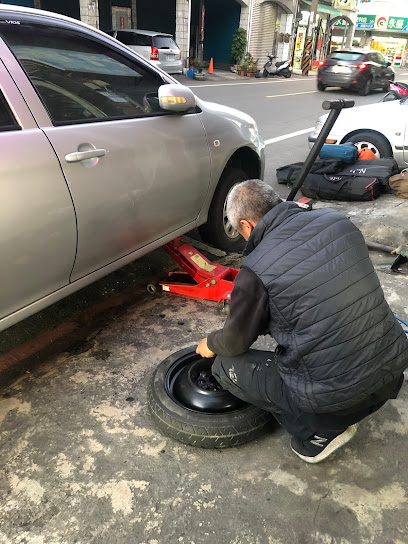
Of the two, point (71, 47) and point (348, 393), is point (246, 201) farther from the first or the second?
point (71, 47)

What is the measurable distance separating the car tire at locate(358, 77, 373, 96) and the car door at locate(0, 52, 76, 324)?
58.8ft

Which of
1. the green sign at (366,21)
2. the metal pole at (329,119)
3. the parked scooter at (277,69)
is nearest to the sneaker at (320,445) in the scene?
the metal pole at (329,119)

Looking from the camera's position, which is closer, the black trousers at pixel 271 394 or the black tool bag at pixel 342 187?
the black trousers at pixel 271 394

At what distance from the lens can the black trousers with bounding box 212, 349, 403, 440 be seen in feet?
6.10

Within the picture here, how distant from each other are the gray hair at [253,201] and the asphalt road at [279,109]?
4071 millimetres

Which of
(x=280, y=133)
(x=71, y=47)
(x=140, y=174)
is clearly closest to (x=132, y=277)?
(x=140, y=174)

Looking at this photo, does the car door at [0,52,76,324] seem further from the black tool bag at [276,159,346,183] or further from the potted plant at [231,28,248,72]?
the potted plant at [231,28,248,72]

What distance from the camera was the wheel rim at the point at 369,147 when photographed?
6203 millimetres

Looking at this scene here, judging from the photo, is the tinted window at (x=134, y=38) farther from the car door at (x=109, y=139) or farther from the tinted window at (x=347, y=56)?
the car door at (x=109, y=139)

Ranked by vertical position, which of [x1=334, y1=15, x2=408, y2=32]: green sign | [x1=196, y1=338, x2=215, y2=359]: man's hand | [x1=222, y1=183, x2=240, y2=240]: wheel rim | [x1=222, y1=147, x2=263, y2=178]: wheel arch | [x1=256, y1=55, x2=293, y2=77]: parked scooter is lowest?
[x1=256, y1=55, x2=293, y2=77]: parked scooter

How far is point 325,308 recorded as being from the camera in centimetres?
162

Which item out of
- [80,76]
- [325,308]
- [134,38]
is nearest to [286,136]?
[80,76]

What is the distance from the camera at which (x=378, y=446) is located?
2.12 m

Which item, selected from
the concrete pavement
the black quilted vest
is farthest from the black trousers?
the concrete pavement
